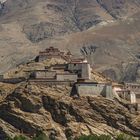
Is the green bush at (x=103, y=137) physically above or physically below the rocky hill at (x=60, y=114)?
below

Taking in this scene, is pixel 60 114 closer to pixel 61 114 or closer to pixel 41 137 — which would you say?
pixel 61 114

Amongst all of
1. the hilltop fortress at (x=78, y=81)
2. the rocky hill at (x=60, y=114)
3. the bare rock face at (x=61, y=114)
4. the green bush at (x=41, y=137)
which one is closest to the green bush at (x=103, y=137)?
the rocky hill at (x=60, y=114)

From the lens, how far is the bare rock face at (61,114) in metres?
157

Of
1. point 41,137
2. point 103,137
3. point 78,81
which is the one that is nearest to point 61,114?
point 78,81

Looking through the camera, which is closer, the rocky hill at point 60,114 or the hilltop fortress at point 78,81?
the rocky hill at point 60,114

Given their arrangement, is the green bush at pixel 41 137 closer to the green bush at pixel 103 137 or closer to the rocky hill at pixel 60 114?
the rocky hill at pixel 60 114

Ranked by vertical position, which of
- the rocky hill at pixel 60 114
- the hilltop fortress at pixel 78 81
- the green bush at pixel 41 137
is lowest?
the green bush at pixel 41 137

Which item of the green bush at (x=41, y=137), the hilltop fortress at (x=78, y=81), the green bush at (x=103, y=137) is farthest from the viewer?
the hilltop fortress at (x=78, y=81)

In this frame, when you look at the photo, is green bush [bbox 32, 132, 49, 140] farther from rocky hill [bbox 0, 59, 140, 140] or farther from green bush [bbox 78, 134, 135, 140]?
green bush [bbox 78, 134, 135, 140]

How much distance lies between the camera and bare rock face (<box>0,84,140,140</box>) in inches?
6171

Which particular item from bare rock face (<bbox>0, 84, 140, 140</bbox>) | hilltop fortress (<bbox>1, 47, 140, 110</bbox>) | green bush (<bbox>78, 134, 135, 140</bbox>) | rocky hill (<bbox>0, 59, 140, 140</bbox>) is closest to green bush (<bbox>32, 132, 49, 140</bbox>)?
rocky hill (<bbox>0, 59, 140, 140</bbox>)

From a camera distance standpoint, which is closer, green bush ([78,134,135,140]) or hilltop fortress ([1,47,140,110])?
green bush ([78,134,135,140])

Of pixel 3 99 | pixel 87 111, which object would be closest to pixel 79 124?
pixel 87 111

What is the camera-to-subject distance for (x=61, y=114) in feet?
518
